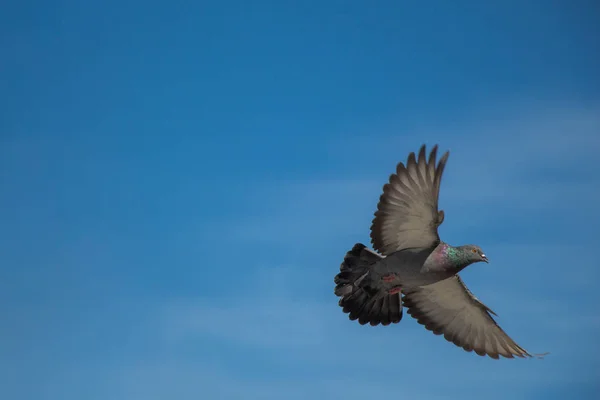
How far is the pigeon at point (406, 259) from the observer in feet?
56.1

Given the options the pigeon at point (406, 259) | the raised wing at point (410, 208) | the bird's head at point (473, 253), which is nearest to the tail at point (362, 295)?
the pigeon at point (406, 259)

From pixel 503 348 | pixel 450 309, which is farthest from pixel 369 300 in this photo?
pixel 503 348

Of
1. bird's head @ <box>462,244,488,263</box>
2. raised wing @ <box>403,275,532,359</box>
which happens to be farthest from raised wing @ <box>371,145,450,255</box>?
raised wing @ <box>403,275,532,359</box>

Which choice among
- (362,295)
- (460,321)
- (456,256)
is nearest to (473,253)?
(456,256)

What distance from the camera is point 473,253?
59.6 feet

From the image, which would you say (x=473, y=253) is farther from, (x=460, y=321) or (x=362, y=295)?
(x=460, y=321)

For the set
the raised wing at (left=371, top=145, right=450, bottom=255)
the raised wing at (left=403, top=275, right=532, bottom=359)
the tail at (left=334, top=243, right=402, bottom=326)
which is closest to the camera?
the raised wing at (left=371, top=145, right=450, bottom=255)

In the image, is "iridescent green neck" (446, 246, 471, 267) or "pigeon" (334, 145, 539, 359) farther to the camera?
"iridescent green neck" (446, 246, 471, 267)

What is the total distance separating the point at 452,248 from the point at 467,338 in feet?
11.7

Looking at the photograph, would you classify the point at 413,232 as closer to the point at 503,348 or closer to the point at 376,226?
the point at 376,226

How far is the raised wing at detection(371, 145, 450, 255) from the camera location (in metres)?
16.9

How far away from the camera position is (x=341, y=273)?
1816cm

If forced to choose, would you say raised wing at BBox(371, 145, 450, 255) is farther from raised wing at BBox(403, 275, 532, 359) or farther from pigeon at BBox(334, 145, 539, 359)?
raised wing at BBox(403, 275, 532, 359)

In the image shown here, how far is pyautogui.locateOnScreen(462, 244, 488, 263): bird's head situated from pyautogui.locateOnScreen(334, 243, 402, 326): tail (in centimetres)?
191
